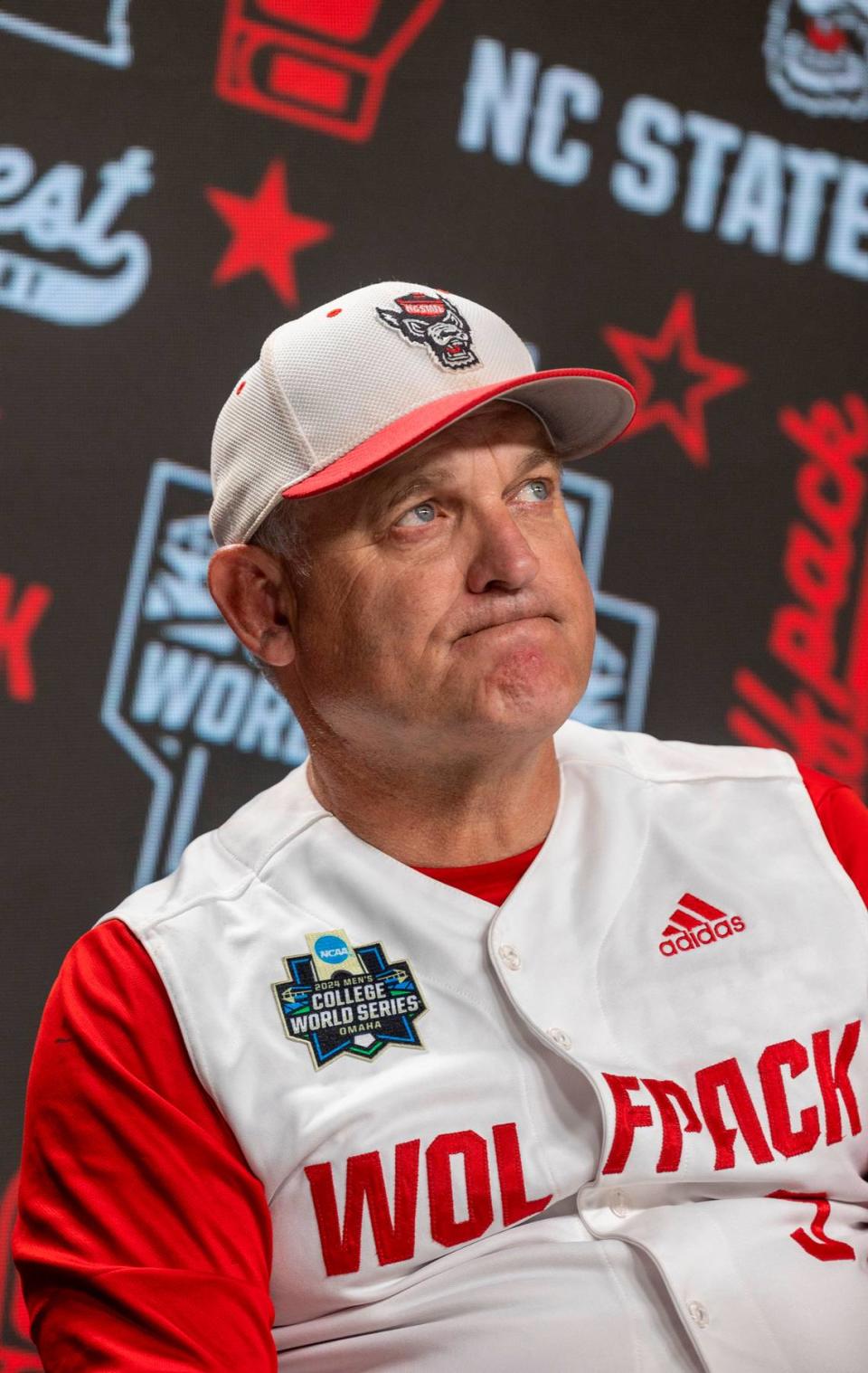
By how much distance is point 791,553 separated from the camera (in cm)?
244

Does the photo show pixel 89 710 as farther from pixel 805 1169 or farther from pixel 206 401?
pixel 805 1169

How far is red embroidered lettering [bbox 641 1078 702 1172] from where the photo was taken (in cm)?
124

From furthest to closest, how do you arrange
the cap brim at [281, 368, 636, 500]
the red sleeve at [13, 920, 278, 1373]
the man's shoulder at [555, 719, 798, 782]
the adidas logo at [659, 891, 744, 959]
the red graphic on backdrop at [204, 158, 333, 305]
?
the red graphic on backdrop at [204, 158, 333, 305] < the man's shoulder at [555, 719, 798, 782] < the adidas logo at [659, 891, 744, 959] < the cap brim at [281, 368, 636, 500] < the red sleeve at [13, 920, 278, 1373]

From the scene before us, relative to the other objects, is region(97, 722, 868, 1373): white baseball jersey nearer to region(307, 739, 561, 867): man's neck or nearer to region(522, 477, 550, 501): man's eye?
region(307, 739, 561, 867): man's neck

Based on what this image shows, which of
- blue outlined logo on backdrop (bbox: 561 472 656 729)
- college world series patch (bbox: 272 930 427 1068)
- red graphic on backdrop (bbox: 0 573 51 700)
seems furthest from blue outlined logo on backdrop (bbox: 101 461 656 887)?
college world series patch (bbox: 272 930 427 1068)

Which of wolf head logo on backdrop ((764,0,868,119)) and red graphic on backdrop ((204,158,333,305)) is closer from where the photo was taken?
red graphic on backdrop ((204,158,333,305))

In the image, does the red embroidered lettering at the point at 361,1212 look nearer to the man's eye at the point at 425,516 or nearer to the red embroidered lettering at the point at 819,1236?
the red embroidered lettering at the point at 819,1236

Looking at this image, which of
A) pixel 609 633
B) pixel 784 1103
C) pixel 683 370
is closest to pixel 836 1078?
pixel 784 1103

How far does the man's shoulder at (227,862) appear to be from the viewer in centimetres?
130

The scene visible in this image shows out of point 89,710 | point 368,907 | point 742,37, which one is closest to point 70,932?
point 89,710

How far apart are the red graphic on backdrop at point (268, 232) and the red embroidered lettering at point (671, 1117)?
1.38m

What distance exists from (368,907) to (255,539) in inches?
13.3

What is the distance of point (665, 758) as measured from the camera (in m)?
1.47

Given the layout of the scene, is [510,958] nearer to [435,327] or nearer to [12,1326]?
[435,327]
